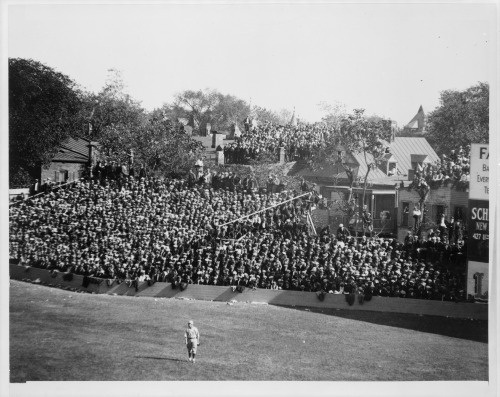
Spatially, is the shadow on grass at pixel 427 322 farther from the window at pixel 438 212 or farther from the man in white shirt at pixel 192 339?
the man in white shirt at pixel 192 339

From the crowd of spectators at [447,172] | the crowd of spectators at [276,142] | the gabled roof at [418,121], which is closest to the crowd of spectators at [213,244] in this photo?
the crowd of spectators at [276,142]

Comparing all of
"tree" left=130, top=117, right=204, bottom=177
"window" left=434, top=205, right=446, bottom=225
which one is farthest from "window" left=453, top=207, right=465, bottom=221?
"tree" left=130, top=117, right=204, bottom=177

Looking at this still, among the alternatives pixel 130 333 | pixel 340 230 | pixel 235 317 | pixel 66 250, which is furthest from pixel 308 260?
pixel 66 250

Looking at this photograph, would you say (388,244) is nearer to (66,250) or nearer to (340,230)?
(340,230)

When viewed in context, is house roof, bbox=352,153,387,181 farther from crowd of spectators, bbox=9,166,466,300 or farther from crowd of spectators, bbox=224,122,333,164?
crowd of spectators, bbox=9,166,466,300

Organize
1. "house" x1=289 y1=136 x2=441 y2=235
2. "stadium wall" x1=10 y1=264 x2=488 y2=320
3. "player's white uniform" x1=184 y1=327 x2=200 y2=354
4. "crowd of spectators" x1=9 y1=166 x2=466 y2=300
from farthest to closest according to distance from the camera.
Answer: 1. "crowd of spectators" x1=9 y1=166 x2=466 y2=300
2. "house" x1=289 y1=136 x2=441 y2=235
3. "stadium wall" x1=10 y1=264 x2=488 y2=320
4. "player's white uniform" x1=184 y1=327 x2=200 y2=354

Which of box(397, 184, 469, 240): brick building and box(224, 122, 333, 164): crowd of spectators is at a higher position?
box(224, 122, 333, 164): crowd of spectators

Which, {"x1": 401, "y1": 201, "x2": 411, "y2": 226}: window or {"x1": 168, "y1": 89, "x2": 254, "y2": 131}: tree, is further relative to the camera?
{"x1": 401, "y1": 201, "x2": 411, "y2": 226}: window
